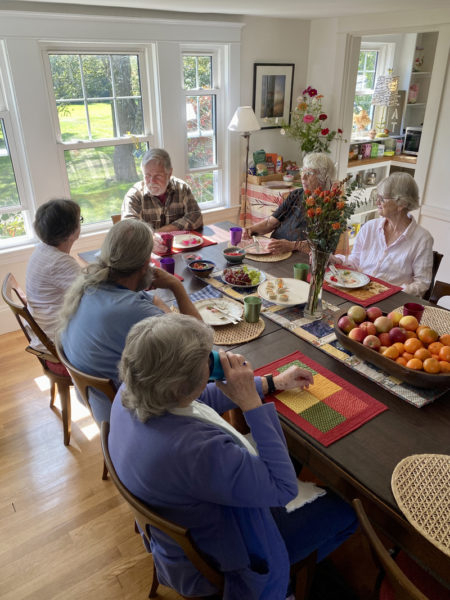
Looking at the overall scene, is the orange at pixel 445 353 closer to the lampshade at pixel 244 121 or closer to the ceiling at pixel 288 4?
the ceiling at pixel 288 4

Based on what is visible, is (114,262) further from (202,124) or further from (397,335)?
(202,124)

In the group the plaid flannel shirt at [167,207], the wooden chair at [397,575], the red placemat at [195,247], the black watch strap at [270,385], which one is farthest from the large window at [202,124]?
the wooden chair at [397,575]

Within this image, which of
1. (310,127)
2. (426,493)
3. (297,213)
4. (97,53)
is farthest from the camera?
(310,127)

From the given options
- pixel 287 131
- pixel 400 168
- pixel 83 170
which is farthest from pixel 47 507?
pixel 400 168

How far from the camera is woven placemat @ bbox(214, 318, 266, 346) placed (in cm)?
168

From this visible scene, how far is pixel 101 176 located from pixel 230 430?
3.04 meters

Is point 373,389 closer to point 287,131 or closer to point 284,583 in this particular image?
point 284,583

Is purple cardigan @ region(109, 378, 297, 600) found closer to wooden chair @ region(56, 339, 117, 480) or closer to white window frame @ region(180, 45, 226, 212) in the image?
wooden chair @ region(56, 339, 117, 480)

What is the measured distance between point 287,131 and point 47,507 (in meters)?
3.90

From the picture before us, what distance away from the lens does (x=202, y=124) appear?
408 centimetres

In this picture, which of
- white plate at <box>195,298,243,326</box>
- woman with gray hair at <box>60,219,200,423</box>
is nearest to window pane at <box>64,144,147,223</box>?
white plate at <box>195,298,243,326</box>

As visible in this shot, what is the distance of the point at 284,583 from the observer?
1.12m

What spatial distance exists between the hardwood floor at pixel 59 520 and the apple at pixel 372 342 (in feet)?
3.90

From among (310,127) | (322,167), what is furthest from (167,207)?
(310,127)
